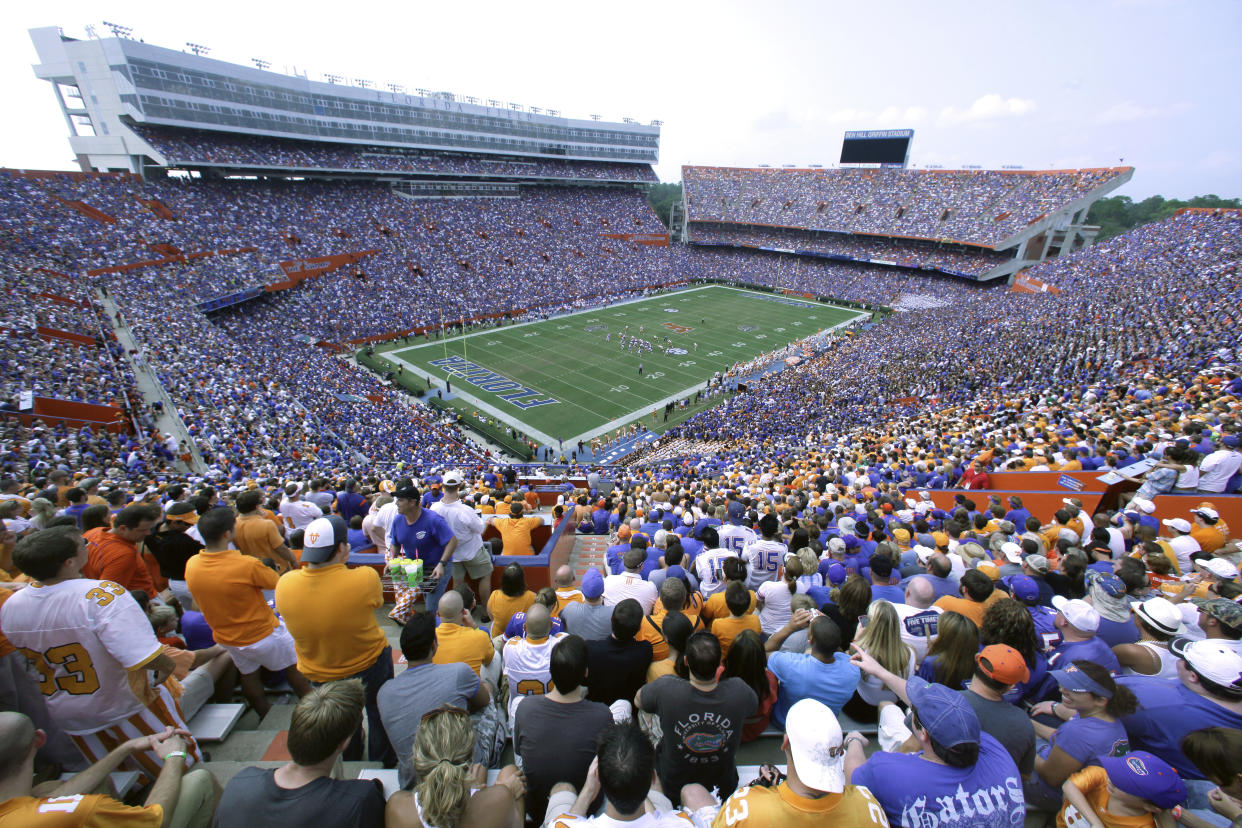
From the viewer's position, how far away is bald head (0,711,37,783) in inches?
81.4

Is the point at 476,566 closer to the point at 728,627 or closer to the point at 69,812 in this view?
the point at 728,627

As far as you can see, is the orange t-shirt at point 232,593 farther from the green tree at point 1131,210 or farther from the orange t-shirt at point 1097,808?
the green tree at point 1131,210

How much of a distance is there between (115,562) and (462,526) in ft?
9.36

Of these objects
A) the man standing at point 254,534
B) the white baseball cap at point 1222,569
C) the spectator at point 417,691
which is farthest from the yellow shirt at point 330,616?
the white baseball cap at point 1222,569

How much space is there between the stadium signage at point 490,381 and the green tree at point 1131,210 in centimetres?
8742

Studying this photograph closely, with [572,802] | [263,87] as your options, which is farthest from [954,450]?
[263,87]

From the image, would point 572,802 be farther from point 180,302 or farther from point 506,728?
point 180,302

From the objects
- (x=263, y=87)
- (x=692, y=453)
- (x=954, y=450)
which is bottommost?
(x=692, y=453)

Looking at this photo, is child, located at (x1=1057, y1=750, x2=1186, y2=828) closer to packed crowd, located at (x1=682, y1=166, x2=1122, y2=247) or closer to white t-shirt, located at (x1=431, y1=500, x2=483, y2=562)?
white t-shirt, located at (x1=431, y1=500, x2=483, y2=562)

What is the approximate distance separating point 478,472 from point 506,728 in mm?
13977

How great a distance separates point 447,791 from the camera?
2334mm

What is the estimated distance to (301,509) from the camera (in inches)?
299

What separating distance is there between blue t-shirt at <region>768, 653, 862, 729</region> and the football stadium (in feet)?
0.09

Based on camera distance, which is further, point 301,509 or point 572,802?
point 301,509
